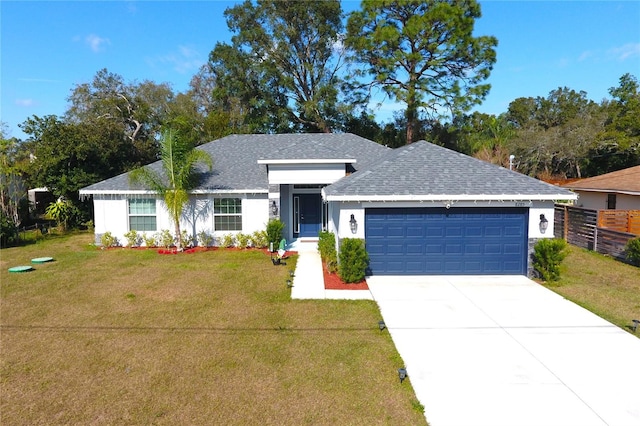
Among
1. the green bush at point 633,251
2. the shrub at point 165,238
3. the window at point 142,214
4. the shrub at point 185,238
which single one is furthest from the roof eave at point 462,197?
the window at point 142,214

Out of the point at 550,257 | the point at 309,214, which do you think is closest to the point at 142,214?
the point at 309,214

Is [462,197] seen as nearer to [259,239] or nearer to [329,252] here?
[329,252]

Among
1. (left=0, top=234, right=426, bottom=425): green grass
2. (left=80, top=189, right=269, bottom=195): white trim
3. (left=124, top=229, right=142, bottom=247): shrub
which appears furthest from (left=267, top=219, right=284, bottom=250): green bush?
(left=124, top=229, right=142, bottom=247): shrub

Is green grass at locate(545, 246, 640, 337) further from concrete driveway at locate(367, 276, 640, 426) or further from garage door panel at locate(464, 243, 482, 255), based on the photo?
garage door panel at locate(464, 243, 482, 255)

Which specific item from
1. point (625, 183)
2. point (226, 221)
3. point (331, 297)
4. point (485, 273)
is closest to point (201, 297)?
point (331, 297)

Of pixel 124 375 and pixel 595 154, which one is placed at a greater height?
pixel 595 154

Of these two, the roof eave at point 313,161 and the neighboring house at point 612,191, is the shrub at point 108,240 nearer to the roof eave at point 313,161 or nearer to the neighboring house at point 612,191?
the roof eave at point 313,161

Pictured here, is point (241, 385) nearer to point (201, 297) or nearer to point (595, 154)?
point (201, 297)
